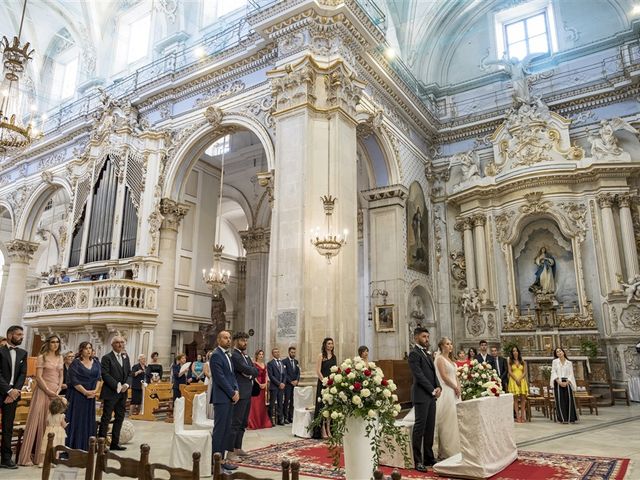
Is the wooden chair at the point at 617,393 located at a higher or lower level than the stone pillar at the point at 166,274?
lower

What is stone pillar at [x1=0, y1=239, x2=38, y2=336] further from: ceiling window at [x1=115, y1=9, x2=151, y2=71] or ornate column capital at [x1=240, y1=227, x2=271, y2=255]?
ornate column capital at [x1=240, y1=227, x2=271, y2=255]

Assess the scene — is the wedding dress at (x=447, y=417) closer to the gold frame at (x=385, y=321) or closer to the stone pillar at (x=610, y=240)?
the gold frame at (x=385, y=321)

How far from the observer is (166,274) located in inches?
514

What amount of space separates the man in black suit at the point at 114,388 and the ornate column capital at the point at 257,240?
Answer: 11.3m

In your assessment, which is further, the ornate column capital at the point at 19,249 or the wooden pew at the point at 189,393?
the ornate column capital at the point at 19,249

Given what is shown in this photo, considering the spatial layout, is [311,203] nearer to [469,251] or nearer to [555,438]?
[555,438]

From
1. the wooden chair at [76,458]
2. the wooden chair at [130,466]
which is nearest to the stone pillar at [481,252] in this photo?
the wooden chair at [76,458]

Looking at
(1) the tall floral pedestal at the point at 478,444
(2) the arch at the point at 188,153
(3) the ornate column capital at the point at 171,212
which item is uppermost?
(2) the arch at the point at 188,153

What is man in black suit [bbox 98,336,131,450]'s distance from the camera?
6.03 meters

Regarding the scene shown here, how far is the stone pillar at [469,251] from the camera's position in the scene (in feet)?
48.6

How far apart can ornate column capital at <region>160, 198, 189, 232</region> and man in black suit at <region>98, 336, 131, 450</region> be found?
741 centimetres

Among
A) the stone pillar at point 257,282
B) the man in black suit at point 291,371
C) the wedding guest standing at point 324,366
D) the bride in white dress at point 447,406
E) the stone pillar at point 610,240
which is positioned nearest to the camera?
the bride in white dress at point 447,406

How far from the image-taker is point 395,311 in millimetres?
12930

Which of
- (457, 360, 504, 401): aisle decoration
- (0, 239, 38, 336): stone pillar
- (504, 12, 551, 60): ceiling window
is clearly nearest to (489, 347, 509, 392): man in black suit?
(457, 360, 504, 401): aisle decoration
